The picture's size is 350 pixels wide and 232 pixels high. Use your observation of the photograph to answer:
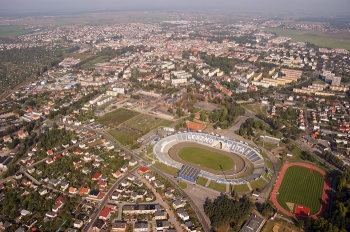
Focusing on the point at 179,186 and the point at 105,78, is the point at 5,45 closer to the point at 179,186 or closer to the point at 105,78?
the point at 105,78

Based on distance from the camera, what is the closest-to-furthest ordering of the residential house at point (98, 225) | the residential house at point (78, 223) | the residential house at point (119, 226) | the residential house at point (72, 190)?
the residential house at point (98, 225)
the residential house at point (119, 226)
the residential house at point (78, 223)
the residential house at point (72, 190)

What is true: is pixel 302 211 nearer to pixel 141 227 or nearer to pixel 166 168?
pixel 166 168

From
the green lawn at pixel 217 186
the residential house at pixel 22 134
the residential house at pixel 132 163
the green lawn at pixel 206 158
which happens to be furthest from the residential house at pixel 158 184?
the residential house at pixel 22 134

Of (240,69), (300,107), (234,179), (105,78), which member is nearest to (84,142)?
(234,179)

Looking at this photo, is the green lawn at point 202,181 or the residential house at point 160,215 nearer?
the residential house at point 160,215

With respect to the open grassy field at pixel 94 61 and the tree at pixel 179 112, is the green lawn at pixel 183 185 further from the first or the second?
the open grassy field at pixel 94 61

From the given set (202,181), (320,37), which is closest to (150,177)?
(202,181)
